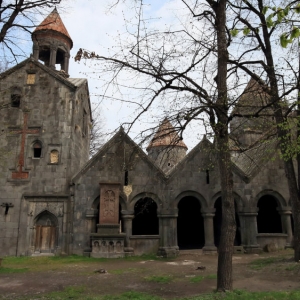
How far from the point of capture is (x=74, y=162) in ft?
57.1

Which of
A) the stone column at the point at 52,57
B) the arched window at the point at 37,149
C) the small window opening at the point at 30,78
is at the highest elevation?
the stone column at the point at 52,57

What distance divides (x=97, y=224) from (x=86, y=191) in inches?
72.6

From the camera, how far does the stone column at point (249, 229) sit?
15680 mm

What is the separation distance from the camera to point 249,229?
629 inches

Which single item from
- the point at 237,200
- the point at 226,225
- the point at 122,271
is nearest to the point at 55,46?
the point at 237,200

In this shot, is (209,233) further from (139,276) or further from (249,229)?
→ (139,276)

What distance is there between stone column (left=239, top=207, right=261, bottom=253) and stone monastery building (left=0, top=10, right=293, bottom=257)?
5 centimetres

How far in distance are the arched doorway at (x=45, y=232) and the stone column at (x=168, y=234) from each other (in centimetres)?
509

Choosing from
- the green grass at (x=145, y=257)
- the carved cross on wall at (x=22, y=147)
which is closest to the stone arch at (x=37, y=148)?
the carved cross on wall at (x=22, y=147)

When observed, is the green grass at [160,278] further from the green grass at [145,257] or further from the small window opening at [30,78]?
the small window opening at [30,78]

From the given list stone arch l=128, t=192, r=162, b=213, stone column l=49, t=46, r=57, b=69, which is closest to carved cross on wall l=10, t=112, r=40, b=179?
stone column l=49, t=46, r=57, b=69

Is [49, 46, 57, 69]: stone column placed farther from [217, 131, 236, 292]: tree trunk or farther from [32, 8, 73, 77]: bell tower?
[217, 131, 236, 292]: tree trunk

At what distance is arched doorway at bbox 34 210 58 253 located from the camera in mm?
15641

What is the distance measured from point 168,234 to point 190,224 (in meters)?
4.81
